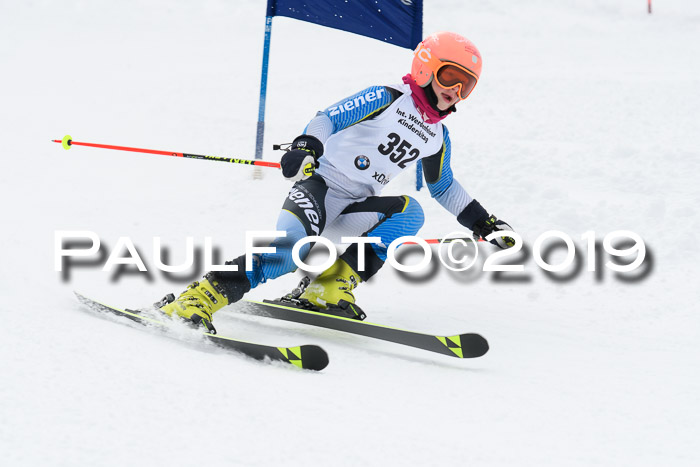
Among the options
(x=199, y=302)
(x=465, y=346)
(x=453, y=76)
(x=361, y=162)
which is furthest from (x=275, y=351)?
Answer: (x=453, y=76)

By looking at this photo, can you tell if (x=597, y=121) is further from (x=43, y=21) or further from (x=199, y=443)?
(x=43, y=21)

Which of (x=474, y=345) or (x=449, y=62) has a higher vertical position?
(x=449, y=62)

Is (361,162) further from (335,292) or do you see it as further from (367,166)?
(335,292)

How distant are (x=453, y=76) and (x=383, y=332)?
1.37 metres

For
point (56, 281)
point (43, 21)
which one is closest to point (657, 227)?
point (56, 281)

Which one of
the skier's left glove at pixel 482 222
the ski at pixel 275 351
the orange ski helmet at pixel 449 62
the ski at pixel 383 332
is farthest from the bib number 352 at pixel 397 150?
the ski at pixel 275 351

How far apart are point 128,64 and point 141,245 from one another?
21.1 feet

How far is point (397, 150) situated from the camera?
3889 mm

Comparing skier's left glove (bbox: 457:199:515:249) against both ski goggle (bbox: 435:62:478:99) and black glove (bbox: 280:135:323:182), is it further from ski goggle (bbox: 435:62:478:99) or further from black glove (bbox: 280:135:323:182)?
black glove (bbox: 280:135:323:182)

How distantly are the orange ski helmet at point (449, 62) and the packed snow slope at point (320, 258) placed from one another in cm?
138

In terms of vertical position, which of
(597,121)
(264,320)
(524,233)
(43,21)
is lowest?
(264,320)

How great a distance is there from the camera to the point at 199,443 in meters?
1.97

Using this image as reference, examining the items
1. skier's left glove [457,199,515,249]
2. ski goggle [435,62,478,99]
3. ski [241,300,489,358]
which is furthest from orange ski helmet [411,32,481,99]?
ski [241,300,489,358]

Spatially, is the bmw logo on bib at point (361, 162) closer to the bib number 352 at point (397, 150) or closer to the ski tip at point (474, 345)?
the bib number 352 at point (397, 150)
